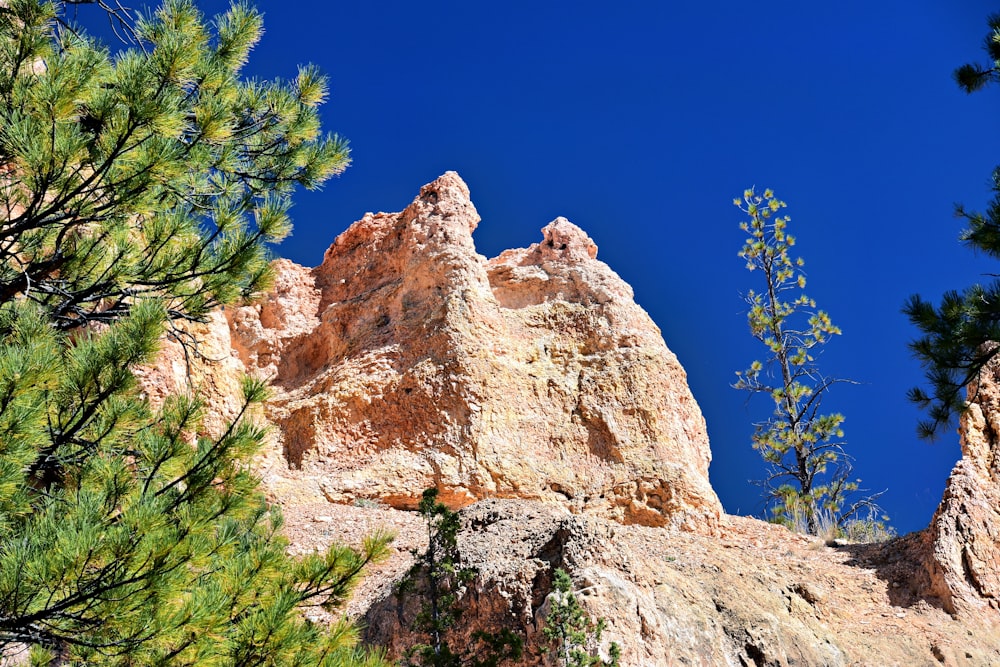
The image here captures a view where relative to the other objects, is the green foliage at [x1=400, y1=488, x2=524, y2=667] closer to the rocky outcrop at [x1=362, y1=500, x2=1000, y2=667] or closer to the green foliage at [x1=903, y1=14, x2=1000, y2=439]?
the rocky outcrop at [x1=362, y1=500, x2=1000, y2=667]

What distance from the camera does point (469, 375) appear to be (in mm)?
16953

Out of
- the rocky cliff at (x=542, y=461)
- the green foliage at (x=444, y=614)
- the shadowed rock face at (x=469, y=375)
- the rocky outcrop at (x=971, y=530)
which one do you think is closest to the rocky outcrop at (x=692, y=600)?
the rocky cliff at (x=542, y=461)

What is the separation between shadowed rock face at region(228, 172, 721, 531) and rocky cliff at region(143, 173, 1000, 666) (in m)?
0.04

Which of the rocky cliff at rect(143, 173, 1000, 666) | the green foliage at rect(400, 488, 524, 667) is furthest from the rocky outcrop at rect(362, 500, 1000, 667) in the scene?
the green foliage at rect(400, 488, 524, 667)

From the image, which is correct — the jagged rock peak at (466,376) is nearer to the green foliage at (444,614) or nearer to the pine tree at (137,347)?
the green foliage at (444,614)

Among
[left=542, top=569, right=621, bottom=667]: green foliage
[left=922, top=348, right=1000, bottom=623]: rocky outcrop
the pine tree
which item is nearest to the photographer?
the pine tree

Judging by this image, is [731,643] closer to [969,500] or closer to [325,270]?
[969,500]

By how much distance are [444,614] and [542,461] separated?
24.1 feet

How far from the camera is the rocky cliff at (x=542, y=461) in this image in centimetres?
1012

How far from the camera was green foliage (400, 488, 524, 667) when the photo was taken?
8352 mm

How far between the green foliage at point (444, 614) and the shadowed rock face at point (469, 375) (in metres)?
5.76

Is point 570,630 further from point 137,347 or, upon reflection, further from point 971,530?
point 971,530

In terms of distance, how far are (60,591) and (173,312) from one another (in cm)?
270

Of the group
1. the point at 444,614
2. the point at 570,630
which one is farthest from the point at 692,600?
the point at 444,614
